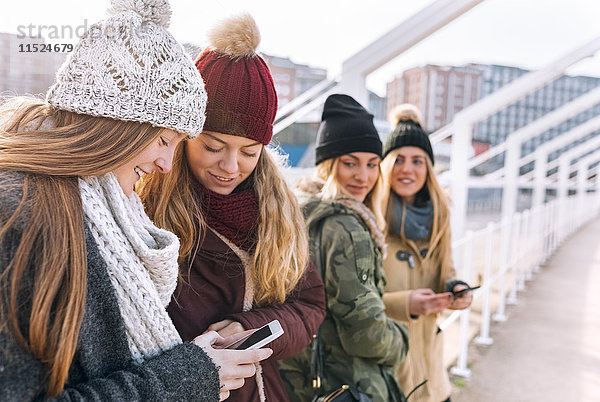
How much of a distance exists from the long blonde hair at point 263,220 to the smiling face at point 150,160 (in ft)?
0.81

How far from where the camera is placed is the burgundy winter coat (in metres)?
1.27

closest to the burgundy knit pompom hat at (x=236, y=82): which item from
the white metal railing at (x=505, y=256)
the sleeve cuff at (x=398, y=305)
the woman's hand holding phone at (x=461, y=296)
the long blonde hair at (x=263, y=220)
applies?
the long blonde hair at (x=263, y=220)

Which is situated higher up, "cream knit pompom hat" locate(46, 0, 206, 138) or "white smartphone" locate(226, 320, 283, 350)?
"cream knit pompom hat" locate(46, 0, 206, 138)

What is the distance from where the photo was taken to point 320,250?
1804 millimetres

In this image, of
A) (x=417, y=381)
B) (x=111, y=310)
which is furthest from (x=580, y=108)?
(x=111, y=310)

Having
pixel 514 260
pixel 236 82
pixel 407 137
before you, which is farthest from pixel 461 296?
pixel 514 260

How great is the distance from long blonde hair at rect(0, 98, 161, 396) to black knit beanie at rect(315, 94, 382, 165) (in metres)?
1.17

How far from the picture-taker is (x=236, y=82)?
1.36 metres

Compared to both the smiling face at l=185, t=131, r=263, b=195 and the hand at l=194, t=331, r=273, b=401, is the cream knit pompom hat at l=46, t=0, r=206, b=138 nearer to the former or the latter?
the smiling face at l=185, t=131, r=263, b=195

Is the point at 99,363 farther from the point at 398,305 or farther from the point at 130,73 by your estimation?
the point at 398,305

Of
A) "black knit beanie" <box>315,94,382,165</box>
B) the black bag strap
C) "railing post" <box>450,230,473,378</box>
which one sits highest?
"black knit beanie" <box>315,94,382,165</box>

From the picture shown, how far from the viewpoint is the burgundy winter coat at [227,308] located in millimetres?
1270

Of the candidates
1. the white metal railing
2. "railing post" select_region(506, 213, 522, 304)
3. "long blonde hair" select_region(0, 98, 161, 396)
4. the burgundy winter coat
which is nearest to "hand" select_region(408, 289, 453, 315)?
the white metal railing
